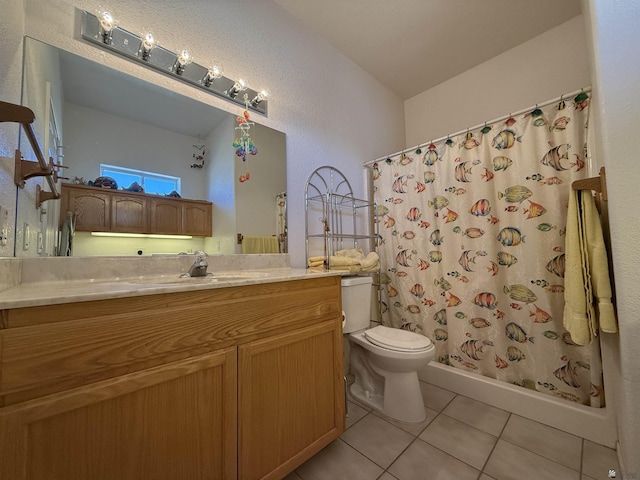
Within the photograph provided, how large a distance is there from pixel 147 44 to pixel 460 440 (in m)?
2.50

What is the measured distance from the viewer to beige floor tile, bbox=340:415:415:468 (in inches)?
48.9

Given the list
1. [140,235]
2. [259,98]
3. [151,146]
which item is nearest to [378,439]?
[140,235]

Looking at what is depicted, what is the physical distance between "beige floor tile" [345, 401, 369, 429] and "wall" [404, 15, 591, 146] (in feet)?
8.47

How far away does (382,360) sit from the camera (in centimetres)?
153

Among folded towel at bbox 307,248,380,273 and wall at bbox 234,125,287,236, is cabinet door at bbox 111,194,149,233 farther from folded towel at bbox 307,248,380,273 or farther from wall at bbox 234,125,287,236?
folded towel at bbox 307,248,380,273

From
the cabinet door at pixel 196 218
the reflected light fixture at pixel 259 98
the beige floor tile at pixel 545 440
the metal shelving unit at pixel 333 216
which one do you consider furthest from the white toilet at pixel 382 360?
the reflected light fixture at pixel 259 98

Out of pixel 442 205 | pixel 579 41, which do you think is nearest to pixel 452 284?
pixel 442 205

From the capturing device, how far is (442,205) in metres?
1.93

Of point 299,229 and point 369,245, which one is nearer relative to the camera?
point 299,229

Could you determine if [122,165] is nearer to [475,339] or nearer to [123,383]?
[123,383]

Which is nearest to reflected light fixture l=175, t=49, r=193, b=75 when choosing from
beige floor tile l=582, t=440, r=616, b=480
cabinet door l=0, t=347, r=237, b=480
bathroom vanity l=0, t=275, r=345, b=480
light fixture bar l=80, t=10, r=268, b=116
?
light fixture bar l=80, t=10, r=268, b=116

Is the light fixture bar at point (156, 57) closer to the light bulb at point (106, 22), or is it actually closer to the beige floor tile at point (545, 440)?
the light bulb at point (106, 22)

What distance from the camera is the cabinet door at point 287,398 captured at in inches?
36.0

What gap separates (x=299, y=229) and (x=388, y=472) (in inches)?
54.0
